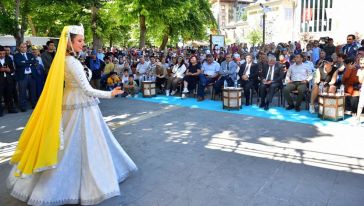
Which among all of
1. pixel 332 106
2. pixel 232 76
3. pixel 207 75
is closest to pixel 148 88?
pixel 207 75

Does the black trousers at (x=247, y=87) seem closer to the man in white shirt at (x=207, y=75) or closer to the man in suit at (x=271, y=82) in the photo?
the man in suit at (x=271, y=82)

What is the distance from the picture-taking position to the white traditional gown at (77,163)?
3590 mm

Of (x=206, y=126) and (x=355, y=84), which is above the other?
(x=355, y=84)

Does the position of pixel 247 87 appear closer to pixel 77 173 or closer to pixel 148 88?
pixel 148 88

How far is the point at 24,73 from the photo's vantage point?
31.9ft

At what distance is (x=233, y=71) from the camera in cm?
1102

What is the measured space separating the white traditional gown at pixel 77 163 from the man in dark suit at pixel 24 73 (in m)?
6.52

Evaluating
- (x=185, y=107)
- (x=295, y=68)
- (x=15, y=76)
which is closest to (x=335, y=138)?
(x=295, y=68)

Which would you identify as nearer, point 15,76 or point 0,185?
point 0,185

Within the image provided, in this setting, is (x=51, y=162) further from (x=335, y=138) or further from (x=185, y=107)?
(x=185, y=107)

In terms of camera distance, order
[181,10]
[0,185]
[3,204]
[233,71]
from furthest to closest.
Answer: [181,10] < [233,71] < [0,185] < [3,204]

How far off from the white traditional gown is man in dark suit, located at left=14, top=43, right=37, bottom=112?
6.52 meters

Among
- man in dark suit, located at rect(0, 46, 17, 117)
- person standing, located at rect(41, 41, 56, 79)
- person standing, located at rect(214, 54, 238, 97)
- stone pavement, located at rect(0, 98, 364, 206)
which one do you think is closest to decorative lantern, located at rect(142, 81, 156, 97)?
person standing, located at rect(214, 54, 238, 97)

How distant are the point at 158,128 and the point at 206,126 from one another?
107 centimetres
